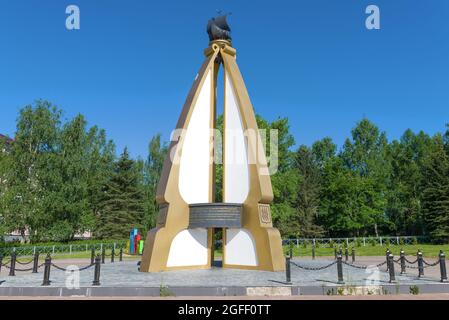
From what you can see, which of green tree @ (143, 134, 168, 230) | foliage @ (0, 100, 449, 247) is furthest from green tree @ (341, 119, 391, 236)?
green tree @ (143, 134, 168, 230)

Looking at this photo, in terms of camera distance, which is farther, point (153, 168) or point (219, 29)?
point (153, 168)

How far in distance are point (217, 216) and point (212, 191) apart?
6.12ft

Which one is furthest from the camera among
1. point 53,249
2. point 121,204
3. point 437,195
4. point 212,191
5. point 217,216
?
point 121,204

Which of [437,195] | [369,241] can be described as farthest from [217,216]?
[437,195]

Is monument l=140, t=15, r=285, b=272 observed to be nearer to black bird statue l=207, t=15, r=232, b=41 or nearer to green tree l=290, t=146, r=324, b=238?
black bird statue l=207, t=15, r=232, b=41

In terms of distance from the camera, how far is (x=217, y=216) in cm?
1515

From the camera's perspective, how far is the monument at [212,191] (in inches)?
585

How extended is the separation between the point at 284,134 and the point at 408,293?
92.1 feet

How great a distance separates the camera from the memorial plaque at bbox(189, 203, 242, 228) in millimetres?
15141

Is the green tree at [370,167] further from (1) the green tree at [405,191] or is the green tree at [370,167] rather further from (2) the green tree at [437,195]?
(2) the green tree at [437,195]

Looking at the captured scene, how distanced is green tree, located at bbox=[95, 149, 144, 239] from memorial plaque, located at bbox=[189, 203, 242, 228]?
26699mm

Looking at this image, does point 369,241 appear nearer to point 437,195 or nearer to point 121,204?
point 437,195
